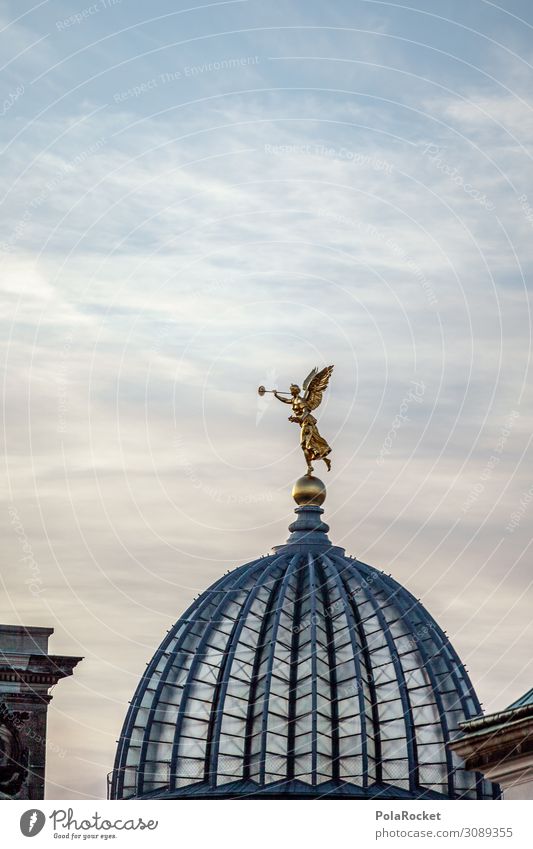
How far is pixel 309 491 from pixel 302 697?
10.1 metres

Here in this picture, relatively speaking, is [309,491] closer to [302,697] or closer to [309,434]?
[309,434]

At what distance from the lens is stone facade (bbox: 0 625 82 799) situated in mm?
70188

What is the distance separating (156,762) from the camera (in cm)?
9412

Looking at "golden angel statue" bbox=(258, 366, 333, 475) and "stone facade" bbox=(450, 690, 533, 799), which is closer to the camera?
"stone facade" bbox=(450, 690, 533, 799)

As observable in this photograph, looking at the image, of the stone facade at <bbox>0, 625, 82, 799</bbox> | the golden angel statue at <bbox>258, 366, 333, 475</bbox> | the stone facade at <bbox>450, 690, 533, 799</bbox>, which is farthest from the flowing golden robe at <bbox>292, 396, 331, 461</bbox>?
the stone facade at <bbox>450, 690, 533, 799</bbox>

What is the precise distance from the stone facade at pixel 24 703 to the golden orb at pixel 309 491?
92.5 ft

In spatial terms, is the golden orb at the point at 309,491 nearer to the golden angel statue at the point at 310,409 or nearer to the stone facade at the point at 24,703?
the golden angel statue at the point at 310,409

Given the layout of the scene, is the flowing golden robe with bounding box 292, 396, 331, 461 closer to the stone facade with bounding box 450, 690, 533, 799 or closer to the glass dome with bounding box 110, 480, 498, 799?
the glass dome with bounding box 110, 480, 498, 799

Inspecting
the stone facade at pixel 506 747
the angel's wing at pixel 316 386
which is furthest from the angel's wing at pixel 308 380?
the stone facade at pixel 506 747

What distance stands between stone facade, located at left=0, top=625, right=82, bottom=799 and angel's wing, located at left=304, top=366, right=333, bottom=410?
93.9 feet

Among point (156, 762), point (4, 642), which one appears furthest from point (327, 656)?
point (4, 642)

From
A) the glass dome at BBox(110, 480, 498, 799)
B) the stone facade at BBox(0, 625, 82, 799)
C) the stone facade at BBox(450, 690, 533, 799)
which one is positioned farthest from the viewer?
the glass dome at BBox(110, 480, 498, 799)

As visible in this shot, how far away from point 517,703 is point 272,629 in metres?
56.8
